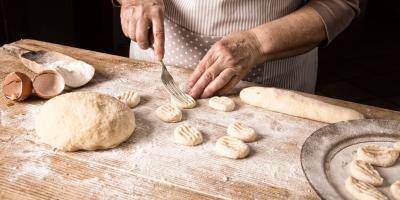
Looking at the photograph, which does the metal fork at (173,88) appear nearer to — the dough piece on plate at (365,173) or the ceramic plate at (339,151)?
the ceramic plate at (339,151)

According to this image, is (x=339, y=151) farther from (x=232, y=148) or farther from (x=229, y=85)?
(x=229, y=85)

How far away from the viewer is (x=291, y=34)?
1.73m

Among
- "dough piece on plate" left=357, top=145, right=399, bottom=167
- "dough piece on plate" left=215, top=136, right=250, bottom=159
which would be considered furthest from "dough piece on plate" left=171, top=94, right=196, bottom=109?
"dough piece on plate" left=357, top=145, right=399, bottom=167

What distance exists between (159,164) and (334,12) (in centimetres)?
107

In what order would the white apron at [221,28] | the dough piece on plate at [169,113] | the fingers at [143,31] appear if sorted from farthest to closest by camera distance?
the white apron at [221,28]
the fingers at [143,31]
the dough piece on plate at [169,113]

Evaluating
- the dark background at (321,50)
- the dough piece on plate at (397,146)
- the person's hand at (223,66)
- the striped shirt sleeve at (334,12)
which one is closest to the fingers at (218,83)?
the person's hand at (223,66)

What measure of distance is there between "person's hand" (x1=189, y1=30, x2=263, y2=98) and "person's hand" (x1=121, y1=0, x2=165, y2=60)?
173 millimetres

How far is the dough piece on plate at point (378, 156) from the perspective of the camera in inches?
46.6

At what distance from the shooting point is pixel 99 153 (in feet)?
4.13

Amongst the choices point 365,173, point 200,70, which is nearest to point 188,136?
point 200,70

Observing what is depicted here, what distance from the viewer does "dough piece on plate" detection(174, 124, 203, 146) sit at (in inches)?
50.8

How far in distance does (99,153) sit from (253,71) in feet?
2.72

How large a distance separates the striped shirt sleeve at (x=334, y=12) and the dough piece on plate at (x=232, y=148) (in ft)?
2.55

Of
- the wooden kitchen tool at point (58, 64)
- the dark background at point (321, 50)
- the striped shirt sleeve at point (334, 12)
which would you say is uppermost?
the striped shirt sleeve at point (334, 12)
